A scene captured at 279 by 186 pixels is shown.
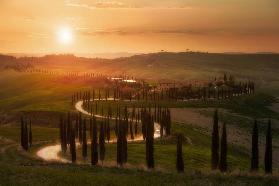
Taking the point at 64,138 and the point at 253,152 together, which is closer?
the point at 253,152

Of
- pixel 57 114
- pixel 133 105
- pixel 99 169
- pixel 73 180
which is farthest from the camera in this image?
pixel 133 105

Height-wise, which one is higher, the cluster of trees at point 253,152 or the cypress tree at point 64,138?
the cluster of trees at point 253,152

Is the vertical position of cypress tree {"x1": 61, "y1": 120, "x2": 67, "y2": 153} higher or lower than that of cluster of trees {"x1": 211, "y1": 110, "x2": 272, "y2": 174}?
lower

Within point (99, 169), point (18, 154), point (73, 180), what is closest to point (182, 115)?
point (18, 154)

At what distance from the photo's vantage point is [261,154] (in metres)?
129

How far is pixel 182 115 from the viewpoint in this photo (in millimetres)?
180875

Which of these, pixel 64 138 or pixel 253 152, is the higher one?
pixel 253 152

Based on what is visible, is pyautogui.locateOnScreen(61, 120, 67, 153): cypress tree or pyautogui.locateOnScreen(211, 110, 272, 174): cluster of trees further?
pyautogui.locateOnScreen(61, 120, 67, 153): cypress tree

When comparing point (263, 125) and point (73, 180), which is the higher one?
point (73, 180)

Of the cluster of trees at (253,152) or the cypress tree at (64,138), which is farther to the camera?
the cypress tree at (64,138)

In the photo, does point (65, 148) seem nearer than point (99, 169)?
No

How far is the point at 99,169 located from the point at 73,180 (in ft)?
37.5

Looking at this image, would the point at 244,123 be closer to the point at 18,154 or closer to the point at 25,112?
the point at 25,112

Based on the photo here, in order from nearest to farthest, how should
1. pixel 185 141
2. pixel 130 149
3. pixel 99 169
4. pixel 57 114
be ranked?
pixel 99 169 < pixel 130 149 < pixel 185 141 < pixel 57 114
